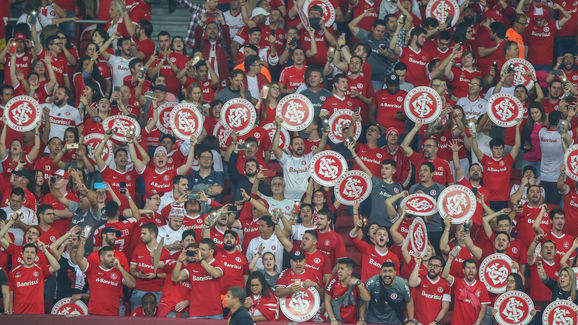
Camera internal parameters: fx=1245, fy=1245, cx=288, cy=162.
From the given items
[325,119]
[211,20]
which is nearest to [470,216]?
[325,119]

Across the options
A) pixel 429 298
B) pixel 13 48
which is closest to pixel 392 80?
pixel 429 298

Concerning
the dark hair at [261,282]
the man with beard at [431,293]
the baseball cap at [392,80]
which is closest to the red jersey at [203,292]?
the dark hair at [261,282]

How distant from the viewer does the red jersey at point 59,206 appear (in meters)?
17.3

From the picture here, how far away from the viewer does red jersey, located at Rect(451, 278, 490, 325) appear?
52.6ft

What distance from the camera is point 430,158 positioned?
18.0 metres

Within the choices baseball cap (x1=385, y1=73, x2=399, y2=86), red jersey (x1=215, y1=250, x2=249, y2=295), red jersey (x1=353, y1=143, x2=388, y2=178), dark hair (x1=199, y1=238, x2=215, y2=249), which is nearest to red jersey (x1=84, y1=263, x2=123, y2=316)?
dark hair (x1=199, y1=238, x2=215, y2=249)

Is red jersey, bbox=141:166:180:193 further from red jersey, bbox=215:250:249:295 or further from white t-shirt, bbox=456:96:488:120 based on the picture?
white t-shirt, bbox=456:96:488:120

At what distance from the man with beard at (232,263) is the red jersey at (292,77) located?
367 cm

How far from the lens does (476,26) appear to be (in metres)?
20.9

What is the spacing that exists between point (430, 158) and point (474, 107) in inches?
63.7

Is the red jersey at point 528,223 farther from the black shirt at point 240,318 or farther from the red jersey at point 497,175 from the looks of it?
the black shirt at point 240,318

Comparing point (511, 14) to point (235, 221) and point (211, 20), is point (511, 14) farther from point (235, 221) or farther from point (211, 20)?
point (235, 221)

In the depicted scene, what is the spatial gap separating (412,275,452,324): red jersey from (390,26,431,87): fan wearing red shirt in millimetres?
4545

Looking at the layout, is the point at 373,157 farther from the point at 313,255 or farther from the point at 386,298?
the point at 386,298
